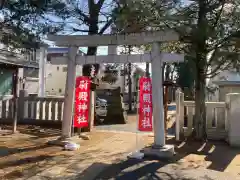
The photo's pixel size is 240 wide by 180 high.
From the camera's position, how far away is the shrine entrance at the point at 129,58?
7.70 meters

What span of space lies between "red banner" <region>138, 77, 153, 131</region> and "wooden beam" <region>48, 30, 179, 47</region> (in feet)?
3.61

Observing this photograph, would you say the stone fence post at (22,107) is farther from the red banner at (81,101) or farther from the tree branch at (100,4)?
the tree branch at (100,4)

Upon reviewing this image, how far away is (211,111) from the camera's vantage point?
10445 millimetres

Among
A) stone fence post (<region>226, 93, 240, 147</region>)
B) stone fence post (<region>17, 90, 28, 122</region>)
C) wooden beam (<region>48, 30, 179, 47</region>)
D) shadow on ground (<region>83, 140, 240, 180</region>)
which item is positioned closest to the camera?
shadow on ground (<region>83, 140, 240, 180</region>)

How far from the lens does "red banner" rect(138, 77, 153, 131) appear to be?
26.7ft

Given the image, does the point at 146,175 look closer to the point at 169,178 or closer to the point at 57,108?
the point at 169,178

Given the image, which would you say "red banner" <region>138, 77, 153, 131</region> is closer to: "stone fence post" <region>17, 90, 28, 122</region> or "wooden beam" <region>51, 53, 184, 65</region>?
"wooden beam" <region>51, 53, 184, 65</region>

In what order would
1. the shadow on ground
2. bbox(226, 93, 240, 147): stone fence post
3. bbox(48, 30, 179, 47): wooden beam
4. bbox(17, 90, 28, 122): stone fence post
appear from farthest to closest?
bbox(17, 90, 28, 122): stone fence post → bbox(226, 93, 240, 147): stone fence post → bbox(48, 30, 179, 47): wooden beam → the shadow on ground

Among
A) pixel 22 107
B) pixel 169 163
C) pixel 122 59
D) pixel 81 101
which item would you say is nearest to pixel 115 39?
pixel 122 59

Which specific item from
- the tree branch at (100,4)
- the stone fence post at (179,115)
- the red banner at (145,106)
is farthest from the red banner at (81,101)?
the stone fence post at (179,115)

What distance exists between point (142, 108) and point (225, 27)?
10.6 feet

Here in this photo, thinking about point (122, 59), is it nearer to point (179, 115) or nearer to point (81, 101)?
point (81, 101)

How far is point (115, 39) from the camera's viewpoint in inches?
335

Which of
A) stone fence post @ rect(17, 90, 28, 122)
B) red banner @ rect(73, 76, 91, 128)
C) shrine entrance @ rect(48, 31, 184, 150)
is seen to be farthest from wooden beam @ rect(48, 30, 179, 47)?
stone fence post @ rect(17, 90, 28, 122)
